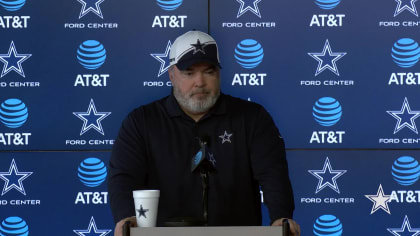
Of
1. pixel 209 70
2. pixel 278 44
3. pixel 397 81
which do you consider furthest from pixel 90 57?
pixel 397 81

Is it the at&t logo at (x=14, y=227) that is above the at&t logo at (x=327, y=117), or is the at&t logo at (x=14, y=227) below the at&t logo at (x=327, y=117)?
below

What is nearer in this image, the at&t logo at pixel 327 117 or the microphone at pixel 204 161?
the microphone at pixel 204 161

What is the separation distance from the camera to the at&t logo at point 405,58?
12.8ft

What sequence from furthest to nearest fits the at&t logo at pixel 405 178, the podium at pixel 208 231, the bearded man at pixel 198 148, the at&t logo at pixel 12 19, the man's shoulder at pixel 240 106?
1. the at&t logo at pixel 12 19
2. the at&t logo at pixel 405 178
3. the man's shoulder at pixel 240 106
4. the bearded man at pixel 198 148
5. the podium at pixel 208 231

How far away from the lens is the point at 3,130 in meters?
3.94

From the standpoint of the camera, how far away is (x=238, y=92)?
3.93 m

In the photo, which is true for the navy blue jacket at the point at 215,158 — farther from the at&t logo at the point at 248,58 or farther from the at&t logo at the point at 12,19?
the at&t logo at the point at 12,19

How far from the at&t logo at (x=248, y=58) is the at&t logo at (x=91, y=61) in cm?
78

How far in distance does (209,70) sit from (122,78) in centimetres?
131

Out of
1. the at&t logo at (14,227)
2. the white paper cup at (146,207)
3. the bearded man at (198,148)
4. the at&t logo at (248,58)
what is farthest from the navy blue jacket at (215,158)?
the at&t logo at (14,227)

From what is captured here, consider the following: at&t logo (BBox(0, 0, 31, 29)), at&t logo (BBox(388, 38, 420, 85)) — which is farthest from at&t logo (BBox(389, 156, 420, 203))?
at&t logo (BBox(0, 0, 31, 29))

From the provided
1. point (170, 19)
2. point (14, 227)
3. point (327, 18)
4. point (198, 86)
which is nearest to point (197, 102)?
point (198, 86)

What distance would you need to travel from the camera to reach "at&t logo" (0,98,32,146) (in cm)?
393

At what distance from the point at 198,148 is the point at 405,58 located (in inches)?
67.4
